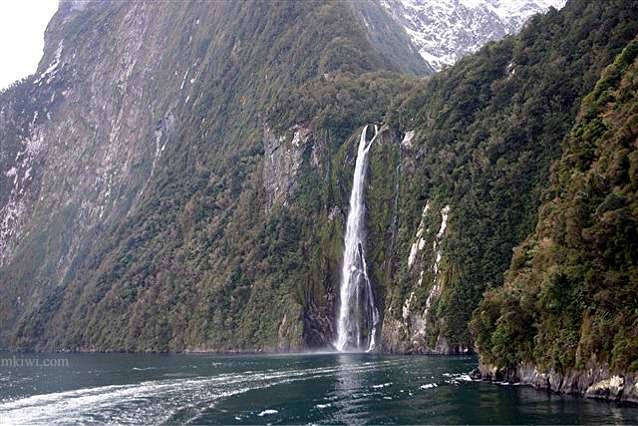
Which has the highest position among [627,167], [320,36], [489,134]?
[320,36]

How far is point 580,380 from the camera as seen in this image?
162 ft

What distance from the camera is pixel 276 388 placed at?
6412 centimetres

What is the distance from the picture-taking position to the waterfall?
4865 inches

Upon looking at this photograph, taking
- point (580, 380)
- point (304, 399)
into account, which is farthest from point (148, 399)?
point (580, 380)

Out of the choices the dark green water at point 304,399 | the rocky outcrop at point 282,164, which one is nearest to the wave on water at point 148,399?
the dark green water at point 304,399

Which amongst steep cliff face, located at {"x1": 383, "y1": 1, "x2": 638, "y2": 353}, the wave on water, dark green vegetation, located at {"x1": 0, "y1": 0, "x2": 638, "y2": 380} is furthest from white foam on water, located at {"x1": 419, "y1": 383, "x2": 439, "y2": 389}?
steep cliff face, located at {"x1": 383, "y1": 1, "x2": 638, "y2": 353}

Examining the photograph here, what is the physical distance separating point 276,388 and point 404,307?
4990 cm

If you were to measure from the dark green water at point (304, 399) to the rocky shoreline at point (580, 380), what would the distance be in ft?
3.30

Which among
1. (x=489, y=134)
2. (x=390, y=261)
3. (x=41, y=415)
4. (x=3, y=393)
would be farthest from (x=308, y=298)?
(x=41, y=415)

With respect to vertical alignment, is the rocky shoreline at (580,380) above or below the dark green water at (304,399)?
above

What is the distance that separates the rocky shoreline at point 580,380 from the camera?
44250mm

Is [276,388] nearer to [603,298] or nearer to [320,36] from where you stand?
[603,298]

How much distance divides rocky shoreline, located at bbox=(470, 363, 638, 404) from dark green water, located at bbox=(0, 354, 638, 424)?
1.01 m

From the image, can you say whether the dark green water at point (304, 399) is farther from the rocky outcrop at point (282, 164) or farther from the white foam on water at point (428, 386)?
the rocky outcrop at point (282, 164)
